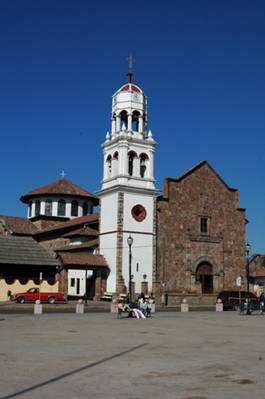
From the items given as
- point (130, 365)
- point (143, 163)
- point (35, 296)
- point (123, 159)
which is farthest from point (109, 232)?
point (130, 365)

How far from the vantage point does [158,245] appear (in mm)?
55031

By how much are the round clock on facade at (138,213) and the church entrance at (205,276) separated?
349 inches

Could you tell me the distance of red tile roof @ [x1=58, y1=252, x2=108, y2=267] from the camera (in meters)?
51.1

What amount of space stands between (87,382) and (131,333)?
1087 cm

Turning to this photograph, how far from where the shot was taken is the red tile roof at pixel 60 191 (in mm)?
69188

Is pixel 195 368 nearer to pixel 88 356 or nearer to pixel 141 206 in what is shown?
pixel 88 356

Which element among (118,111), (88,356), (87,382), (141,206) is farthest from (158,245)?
(87,382)

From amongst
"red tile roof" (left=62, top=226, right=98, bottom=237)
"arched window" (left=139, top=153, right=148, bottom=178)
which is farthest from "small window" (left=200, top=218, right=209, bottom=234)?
"red tile roof" (left=62, top=226, right=98, bottom=237)

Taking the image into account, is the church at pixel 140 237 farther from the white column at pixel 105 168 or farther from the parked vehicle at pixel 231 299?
the parked vehicle at pixel 231 299

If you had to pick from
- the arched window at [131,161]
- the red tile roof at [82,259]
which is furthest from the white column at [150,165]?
the red tile roof at [82,259]

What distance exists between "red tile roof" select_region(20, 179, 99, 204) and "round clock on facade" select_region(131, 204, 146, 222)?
56.0 feet

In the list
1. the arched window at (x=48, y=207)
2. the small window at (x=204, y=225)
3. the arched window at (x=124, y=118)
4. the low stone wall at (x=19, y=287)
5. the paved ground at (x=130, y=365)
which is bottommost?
the paved ground at (x=130, y=365)

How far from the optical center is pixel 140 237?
53750 mm

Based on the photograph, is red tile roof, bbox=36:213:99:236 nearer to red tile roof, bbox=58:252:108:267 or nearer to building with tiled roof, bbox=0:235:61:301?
red tile roof, bbox=58:252:108:267
